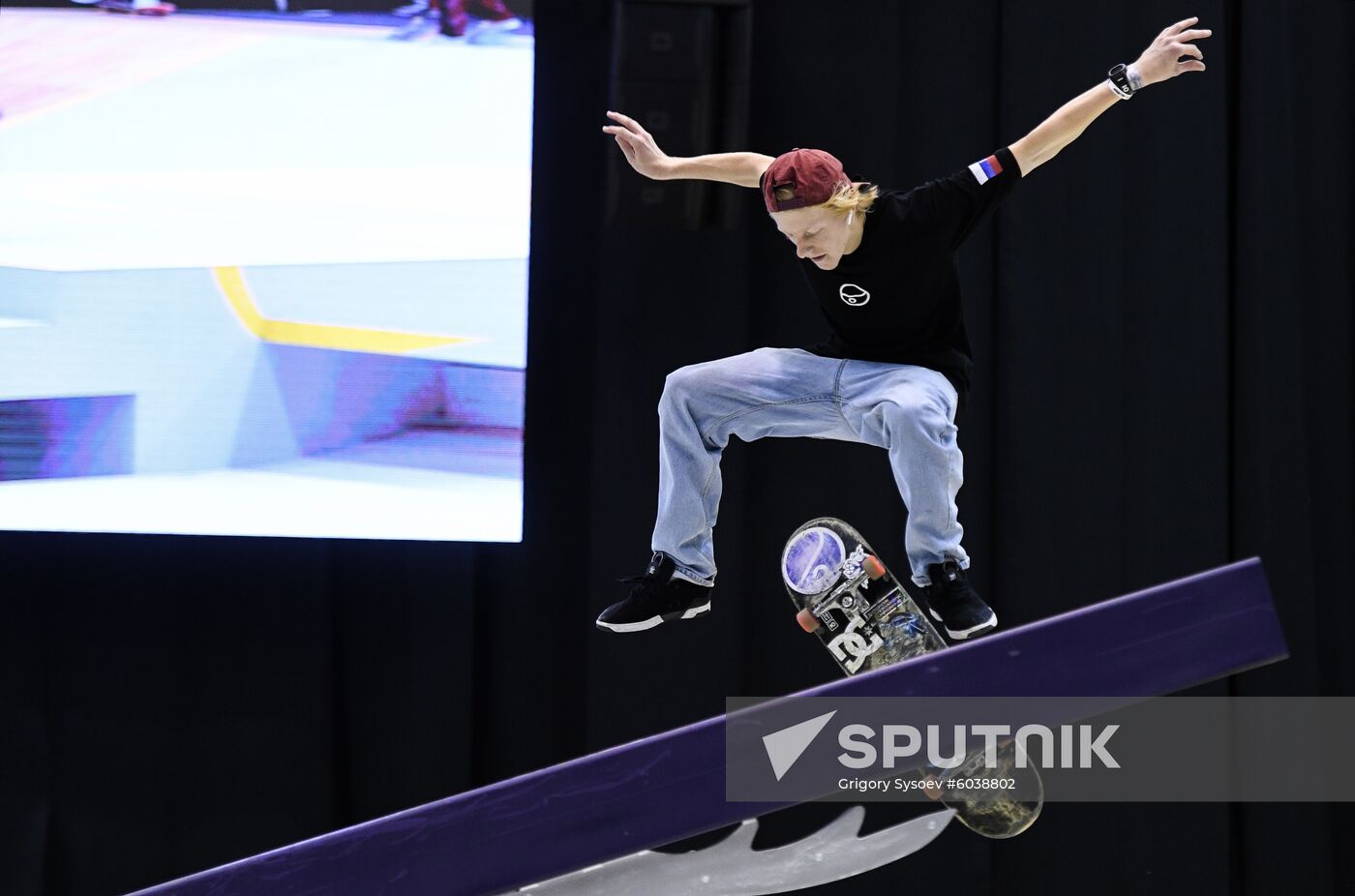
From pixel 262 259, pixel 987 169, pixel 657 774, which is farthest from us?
pixel 262 259

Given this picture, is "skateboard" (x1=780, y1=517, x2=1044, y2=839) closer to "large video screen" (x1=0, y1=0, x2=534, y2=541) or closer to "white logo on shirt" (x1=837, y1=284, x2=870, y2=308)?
"white logo on shirt" (x1=837, y1=284, x2=870, y2=308)

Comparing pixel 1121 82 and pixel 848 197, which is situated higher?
pixel 1121 82

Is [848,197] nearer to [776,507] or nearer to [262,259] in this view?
[776,507]

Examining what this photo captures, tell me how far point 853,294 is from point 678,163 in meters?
0.43

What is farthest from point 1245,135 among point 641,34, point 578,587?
point 578,587

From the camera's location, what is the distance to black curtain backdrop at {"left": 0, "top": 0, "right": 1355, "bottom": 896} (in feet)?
11.5

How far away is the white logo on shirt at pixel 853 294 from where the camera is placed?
2240mm

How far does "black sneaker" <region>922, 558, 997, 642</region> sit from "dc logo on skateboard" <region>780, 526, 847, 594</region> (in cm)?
26

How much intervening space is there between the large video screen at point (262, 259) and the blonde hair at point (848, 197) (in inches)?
52.7

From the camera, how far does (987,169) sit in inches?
86.2

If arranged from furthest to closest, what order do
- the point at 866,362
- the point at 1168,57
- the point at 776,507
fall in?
1. the point at 776,507
2. the point at 866,362
3. the point at 1168,57

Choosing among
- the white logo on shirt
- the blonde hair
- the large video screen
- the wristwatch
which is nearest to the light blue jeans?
the white logo on shirt

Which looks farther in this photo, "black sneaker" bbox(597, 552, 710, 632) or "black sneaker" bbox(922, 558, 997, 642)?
"black sneaker" bbox(597, 552, 710, 632)

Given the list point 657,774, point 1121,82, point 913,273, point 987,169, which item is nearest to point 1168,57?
point 1121,82
